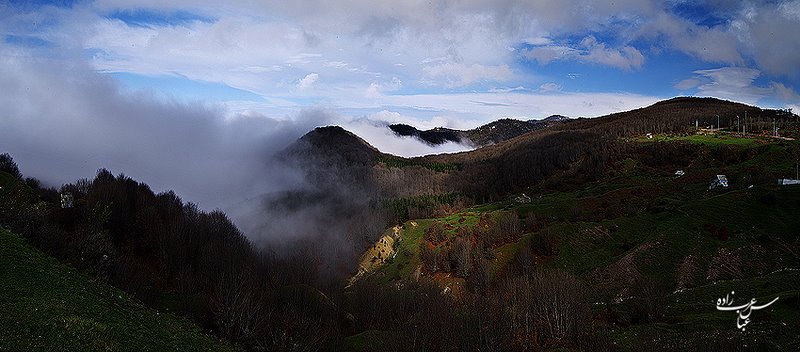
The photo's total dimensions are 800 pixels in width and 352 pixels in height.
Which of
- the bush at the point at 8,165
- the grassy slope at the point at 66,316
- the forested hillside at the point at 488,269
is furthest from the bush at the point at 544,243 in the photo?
the bush at the point at 8,165

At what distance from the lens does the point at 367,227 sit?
194 meters

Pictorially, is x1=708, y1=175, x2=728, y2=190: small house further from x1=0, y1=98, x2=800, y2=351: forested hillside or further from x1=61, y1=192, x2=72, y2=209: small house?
x1=61, y1=192, x2=72, y2=209: small house

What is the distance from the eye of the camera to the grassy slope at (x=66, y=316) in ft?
71.2

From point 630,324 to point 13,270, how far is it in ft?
216

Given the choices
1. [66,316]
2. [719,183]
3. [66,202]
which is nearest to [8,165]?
[66,202]

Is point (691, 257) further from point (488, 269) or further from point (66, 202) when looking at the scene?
point (66, 202)

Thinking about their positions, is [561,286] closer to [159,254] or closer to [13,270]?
[13,270]

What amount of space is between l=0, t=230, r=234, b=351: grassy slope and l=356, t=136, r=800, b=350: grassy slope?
138ft

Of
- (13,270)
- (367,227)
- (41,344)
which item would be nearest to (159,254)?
(13,270)

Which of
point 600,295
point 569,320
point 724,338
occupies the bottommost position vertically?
point 600,295

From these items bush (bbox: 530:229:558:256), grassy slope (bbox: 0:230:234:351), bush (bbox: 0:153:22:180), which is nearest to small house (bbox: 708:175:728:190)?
bush (bbox: 530:229:558:256)

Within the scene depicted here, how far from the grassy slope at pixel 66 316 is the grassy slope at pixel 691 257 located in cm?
4202

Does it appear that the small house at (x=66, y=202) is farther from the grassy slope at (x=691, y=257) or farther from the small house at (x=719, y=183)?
the small house at (x=719, y=183)

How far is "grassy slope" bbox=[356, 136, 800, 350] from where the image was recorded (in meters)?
45.7
